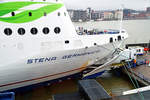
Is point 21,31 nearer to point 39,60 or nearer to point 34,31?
point 34,31

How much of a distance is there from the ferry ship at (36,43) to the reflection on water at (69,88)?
1748 mm

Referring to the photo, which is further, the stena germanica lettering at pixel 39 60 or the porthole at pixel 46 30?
the porthole at pixel 46 30

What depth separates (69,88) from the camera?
1011cm

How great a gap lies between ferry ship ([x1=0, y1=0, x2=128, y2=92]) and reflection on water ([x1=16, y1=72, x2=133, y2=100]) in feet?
5.73

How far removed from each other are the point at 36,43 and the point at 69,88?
4.62 meters

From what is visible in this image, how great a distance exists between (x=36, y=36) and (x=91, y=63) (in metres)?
4.17

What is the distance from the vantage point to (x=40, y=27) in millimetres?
7090

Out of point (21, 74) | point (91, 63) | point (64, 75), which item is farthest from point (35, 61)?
point (91, 63)

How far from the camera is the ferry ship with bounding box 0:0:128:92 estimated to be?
655 cm

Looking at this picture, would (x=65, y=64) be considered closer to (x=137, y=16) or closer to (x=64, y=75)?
(x=64, y=75)

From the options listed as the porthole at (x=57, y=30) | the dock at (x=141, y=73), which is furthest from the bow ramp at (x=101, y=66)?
the porthole at (x=57, y=30)

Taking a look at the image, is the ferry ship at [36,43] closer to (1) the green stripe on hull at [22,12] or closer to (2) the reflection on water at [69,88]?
(1) the green stripe on hull at [22,12]

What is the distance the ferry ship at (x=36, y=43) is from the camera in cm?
655

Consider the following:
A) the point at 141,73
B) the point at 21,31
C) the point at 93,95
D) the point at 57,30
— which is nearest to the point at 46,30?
the point at 57,30
